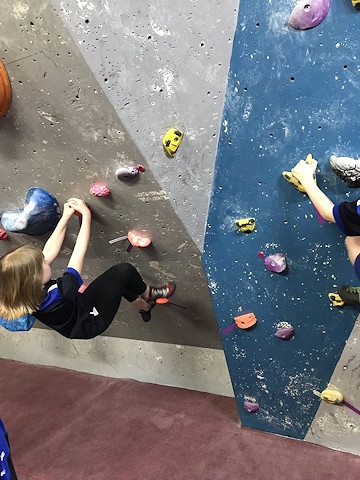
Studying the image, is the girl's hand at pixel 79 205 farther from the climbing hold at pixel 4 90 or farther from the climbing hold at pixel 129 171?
the climbing hold at pixel 4 90

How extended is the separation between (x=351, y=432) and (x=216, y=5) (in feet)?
5.14

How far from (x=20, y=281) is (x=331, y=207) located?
95 centimetres

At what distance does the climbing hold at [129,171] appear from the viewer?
155 cm

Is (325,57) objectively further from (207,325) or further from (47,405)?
(47,405)

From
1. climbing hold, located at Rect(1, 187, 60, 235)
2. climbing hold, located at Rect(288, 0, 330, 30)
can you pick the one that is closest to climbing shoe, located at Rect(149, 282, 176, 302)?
climbing hold, located at Rect(1, 187, 60, 235)

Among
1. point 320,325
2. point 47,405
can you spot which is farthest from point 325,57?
point 47,405

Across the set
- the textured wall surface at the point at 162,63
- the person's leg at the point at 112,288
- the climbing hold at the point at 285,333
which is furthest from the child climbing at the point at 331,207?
the person's leg at the point at 112,288

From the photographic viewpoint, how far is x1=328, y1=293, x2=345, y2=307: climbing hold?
1.54 metres

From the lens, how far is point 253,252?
159cm

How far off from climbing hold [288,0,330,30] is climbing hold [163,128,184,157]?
1.44 feet

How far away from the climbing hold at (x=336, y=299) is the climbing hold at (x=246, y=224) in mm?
340

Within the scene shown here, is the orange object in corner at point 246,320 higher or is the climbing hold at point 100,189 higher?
the climbing hold at point 100,189

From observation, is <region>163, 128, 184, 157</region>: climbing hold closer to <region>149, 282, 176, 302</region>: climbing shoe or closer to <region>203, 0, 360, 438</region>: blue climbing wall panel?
<region>203, 0, 360, 438</region>: blue climbing wall panel

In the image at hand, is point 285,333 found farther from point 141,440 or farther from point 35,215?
point 35,215
